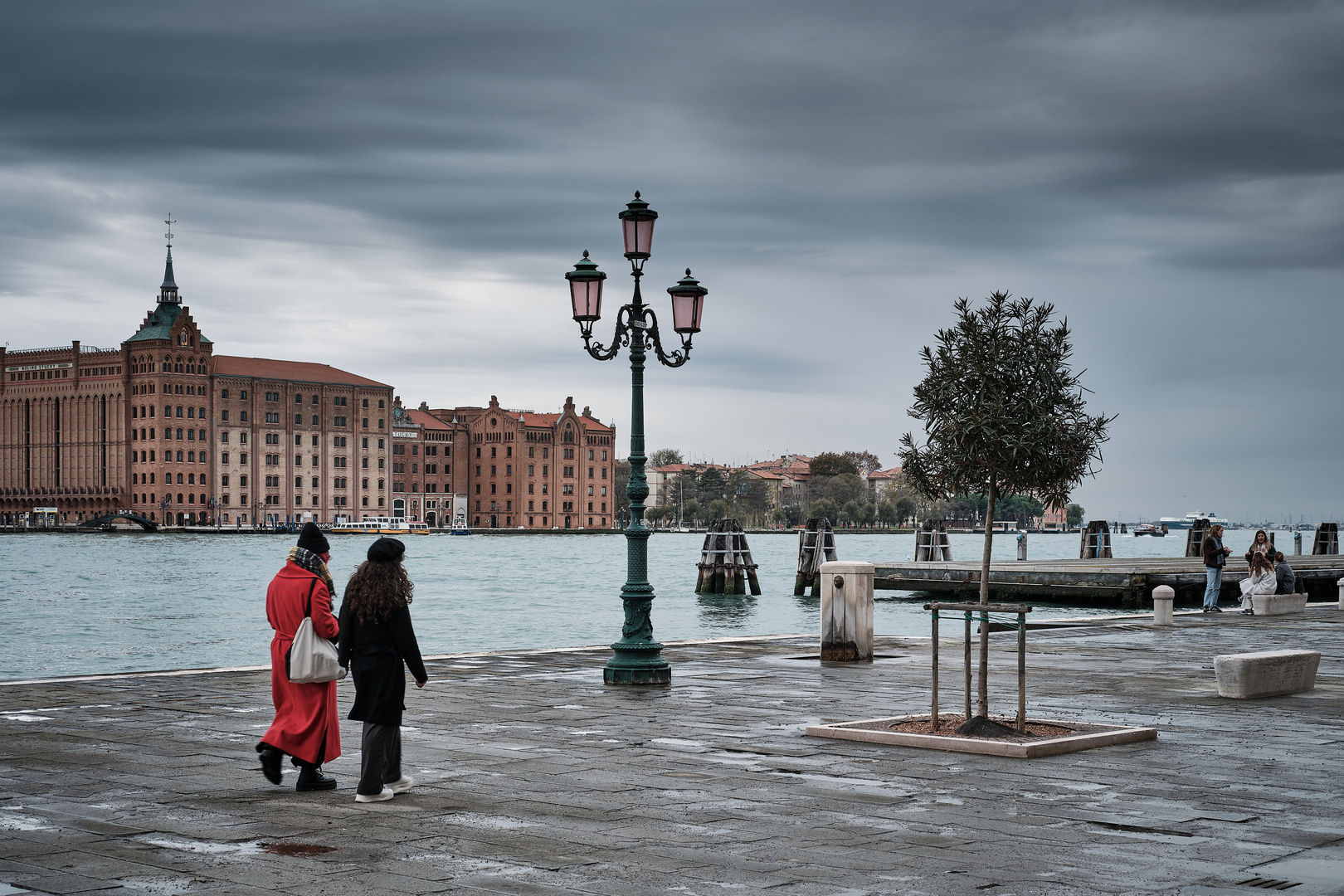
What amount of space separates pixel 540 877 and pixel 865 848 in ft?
5.83

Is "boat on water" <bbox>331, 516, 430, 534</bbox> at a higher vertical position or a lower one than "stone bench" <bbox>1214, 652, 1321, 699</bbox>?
lower

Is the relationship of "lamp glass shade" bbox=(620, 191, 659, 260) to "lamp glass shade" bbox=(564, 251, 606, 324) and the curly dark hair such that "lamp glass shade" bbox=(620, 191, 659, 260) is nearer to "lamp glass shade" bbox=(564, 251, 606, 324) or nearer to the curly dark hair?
"lamp glass shade" bbox=(564, 251, 606, 324)

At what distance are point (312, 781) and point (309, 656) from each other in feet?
2.86

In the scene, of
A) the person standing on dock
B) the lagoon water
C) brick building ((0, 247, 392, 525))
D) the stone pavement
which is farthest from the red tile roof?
the stone pavement

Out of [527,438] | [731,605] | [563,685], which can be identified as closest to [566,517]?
[527,438]

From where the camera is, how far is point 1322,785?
9453 mm

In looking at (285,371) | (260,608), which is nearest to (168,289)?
(285,371)

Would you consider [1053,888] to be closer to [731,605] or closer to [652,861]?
[652,861]

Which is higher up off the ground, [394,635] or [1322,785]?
[394,635]

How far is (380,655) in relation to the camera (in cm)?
915

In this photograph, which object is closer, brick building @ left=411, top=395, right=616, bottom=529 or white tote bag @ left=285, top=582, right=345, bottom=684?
white tote bag @ left=285, top=582, right=345, bottom=684

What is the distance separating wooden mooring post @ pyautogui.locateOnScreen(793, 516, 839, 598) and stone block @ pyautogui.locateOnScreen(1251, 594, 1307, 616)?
25.6 m

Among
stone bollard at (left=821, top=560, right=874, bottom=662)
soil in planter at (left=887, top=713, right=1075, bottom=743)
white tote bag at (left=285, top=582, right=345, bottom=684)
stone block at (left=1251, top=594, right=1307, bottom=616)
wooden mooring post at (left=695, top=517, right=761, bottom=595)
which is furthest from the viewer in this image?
wooden mooring post at (left=695, top=517, right=761, bottom=595)

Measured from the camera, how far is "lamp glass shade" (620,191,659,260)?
16.7 m
